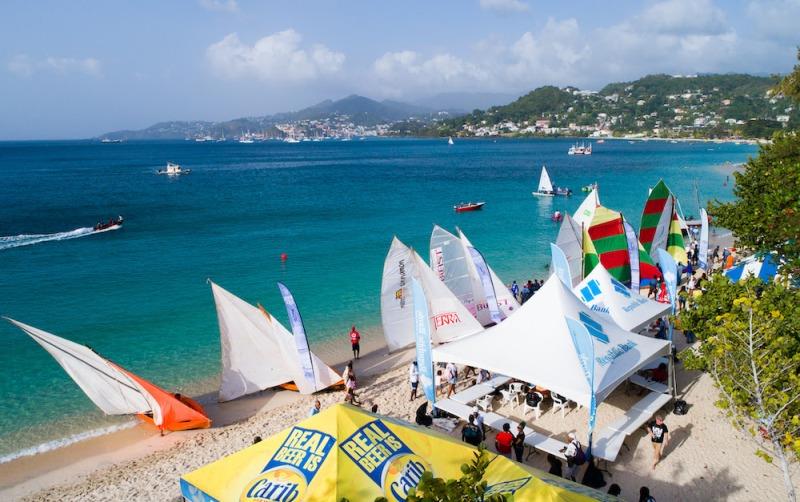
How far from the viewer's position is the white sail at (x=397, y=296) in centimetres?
1591

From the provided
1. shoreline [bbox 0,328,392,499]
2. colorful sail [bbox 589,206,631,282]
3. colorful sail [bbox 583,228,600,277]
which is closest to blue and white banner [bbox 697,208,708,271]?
colorful sail [bbox 589,206,631,282]

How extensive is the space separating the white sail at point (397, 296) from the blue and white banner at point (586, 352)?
6012 millimetres

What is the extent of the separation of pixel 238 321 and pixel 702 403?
1138 cm

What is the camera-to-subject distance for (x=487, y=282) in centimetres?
1773

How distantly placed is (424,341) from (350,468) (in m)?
5.12

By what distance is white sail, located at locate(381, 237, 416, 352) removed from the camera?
52.2 feet

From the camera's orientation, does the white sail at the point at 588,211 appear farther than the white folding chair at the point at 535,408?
Yes

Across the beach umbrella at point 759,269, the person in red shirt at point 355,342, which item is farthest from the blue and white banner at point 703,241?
the person in red shirt at point 355,342

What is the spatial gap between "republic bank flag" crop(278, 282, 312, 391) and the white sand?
2.40 ft

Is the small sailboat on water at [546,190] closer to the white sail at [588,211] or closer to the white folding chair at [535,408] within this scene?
the white sail at [588,211]

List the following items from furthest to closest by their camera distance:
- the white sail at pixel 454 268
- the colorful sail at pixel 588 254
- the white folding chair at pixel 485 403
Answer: the colorful sail at pixel 588 254
the white sail at pixel 454 268
the white folding chair at pixel 485 403

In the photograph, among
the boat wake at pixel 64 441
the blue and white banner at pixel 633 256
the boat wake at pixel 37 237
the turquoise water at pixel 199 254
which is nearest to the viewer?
the boat wake at pixel 64 441

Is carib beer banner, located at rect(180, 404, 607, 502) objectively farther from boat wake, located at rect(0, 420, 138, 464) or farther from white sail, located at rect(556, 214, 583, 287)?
white sail, located at rect(556, 214, 583, 287)

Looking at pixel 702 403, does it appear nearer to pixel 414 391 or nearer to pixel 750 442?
pixel 750 442
